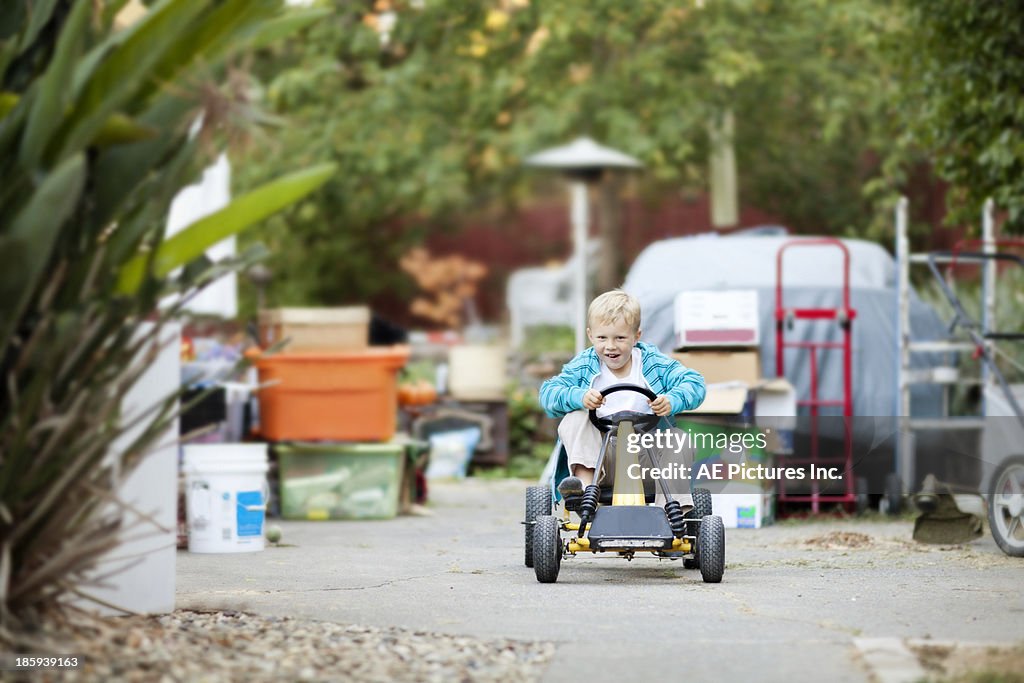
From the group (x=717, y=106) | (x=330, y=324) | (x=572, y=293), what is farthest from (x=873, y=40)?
(x=330, y=324)

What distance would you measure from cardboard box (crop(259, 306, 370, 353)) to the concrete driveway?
1.59 m

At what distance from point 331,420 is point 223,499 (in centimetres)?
200

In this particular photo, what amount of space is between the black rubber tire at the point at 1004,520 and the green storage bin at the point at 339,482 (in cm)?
359

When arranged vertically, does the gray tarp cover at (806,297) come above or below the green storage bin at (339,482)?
above

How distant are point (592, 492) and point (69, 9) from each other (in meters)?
3.03

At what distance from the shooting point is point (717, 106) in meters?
18.2

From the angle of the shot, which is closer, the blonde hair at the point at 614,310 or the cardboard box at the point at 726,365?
the blonde hair at the point at 614,310

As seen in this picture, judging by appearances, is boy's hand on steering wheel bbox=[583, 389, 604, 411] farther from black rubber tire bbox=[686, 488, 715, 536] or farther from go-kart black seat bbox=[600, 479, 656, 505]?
black rubber tire bbox=[686, 488, 715, 536]

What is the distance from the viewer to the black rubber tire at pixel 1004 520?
7.30 m

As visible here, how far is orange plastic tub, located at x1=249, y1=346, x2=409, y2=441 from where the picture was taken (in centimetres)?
941

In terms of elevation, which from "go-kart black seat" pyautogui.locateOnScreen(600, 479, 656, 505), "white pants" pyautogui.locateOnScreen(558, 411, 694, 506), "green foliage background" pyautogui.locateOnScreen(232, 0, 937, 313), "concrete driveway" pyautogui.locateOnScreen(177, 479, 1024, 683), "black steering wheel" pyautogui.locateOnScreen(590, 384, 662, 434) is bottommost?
"concrete driveway" pyautogui.locateOnScreen(177, 479, 1024, 683)

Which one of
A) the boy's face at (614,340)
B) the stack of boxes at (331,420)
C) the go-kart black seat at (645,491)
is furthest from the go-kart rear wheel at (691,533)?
the stack of boxes at (331,420)

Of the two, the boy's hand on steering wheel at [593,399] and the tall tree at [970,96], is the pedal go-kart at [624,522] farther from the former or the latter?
the tall tree at [970,96]

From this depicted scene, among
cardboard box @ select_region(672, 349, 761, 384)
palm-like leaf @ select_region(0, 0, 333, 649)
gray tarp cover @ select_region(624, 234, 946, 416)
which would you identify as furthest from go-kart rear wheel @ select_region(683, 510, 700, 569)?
gray tarp cover @ select_region(624, 234, 946, 416)
